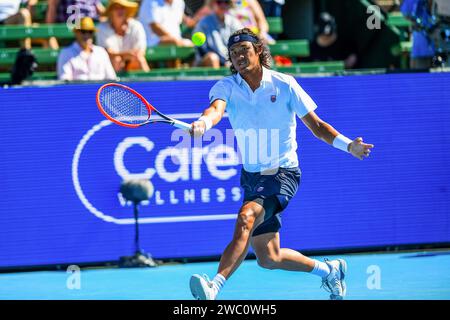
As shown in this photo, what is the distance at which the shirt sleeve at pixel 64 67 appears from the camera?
33.6 ft

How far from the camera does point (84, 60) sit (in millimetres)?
10312

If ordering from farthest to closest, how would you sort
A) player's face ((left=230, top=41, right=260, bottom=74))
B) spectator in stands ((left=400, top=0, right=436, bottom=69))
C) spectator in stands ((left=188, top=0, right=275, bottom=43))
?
spectator in stands ((left=188, top=0, right=275, bottom=43)), spectator in stands ((left=400, top=0, right=436, bottom=69)), player's face ((left=230, top=41, right=260, bottom=74))

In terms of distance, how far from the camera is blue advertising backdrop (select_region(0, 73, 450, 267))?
8938mm

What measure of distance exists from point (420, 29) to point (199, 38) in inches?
91.9

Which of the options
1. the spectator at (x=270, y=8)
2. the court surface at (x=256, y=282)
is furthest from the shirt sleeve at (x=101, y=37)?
the court surface at (x=256, y=282)

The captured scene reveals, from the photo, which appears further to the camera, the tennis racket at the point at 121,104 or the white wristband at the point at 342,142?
the tennis racket at the point at 121,104

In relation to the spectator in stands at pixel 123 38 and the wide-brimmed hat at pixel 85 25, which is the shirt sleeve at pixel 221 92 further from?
the spectator in stands at pixel 123 38

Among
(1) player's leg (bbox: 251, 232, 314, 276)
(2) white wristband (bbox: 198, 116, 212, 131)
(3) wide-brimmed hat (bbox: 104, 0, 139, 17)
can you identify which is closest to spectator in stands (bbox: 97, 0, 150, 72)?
(3) wide-brimmed hat (bbox: 104, 0, 139, 17)

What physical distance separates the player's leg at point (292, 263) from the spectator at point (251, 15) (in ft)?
→ 16.4

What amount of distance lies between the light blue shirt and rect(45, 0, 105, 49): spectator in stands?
4.79 metres

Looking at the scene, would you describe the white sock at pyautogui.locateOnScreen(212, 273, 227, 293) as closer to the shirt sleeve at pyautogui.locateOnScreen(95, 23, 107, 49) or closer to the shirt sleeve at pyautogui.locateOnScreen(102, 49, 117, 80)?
the shirt sleeve at pyautogui.locateOnScreen(102, 49, 117, 80)

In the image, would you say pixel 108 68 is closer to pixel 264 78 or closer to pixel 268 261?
pixel 264 78
